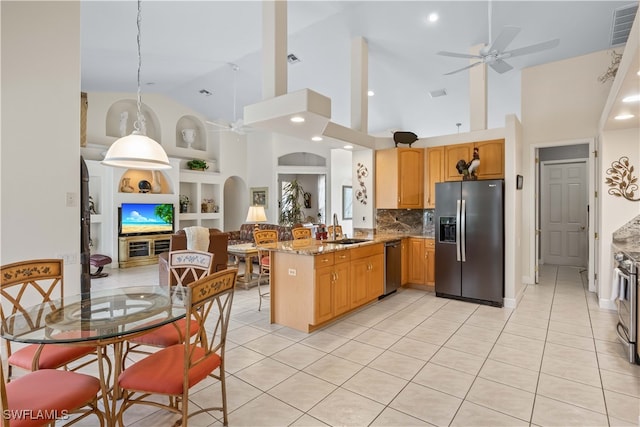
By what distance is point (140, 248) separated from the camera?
7844 mm

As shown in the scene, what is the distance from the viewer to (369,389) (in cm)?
249

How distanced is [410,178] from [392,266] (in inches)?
60.6

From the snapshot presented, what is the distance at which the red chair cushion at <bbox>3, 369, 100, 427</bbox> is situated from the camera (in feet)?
4.71

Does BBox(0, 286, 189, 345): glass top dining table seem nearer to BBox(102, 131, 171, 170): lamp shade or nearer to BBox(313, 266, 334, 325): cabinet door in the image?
BBox(102, 131, 171, 170): lamp shade

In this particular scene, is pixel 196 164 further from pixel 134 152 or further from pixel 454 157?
pixel 454 157

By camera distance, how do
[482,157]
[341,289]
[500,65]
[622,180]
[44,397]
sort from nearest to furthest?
1. [44,397]
2. [341,289]
3. [500,65]
4. [622,180]
5. [482,157]

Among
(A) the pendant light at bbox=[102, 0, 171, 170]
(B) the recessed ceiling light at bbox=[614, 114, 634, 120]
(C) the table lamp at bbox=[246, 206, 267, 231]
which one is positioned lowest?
(C) the table lamp at bbox=[246, 206, 267, 231]

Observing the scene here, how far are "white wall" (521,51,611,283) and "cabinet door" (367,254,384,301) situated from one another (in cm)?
284

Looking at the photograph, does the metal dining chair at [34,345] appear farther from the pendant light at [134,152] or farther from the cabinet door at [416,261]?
the cabinet door at [416,261]

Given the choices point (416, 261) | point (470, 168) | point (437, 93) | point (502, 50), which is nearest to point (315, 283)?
point (416, 261)

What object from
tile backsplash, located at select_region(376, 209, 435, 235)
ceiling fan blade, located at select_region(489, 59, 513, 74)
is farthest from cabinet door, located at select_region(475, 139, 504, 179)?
tile backsplash, located at select_region(376, 209, 435, 235)

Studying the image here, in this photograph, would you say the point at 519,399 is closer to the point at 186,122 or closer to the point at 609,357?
the point at 609,357

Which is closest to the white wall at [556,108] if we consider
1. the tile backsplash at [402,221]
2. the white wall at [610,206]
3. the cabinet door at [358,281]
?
the white wall at [610,206]

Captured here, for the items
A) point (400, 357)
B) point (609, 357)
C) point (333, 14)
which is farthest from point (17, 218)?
point (609, 357)
